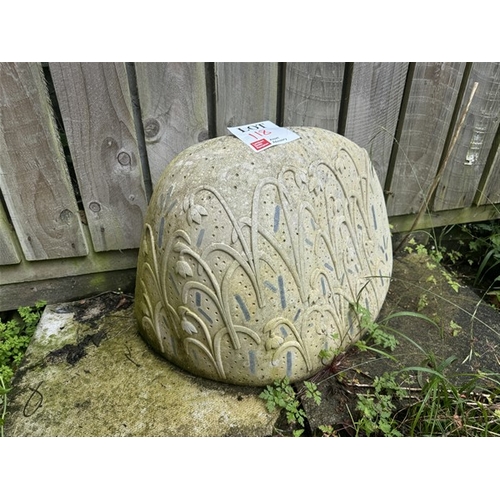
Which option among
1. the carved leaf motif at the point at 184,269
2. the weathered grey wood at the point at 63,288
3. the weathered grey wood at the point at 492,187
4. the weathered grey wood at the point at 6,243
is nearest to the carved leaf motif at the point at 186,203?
the carved leaf motif at the point at 184,269

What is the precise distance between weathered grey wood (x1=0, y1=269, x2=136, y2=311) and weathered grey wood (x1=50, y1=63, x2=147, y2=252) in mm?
216

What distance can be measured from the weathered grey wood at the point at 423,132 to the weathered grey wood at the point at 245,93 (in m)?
0.85

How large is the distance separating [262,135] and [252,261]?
0.58m

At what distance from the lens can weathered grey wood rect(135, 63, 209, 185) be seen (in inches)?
71.6

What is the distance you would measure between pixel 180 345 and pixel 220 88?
126 centimetres

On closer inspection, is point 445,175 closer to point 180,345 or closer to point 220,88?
point 220,88

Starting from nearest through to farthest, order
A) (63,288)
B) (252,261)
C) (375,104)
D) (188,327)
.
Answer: (252,261), (188,327), (375,104), (63,288)

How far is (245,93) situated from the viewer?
194 cm

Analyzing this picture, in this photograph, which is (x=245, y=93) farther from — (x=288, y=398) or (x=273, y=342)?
(x=288, y=398)

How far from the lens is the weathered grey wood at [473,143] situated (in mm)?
2256

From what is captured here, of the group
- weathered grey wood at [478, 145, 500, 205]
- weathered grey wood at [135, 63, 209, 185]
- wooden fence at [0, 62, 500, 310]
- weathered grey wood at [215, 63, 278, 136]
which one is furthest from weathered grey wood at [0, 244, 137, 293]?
weathered grey wood at [478, 145, 500, 205]

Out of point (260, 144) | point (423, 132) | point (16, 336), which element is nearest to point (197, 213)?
point (260, 144)

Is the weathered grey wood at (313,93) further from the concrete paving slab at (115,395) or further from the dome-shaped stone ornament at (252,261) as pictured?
the concrete paving slab at (115,395)

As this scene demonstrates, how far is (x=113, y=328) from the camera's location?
6.66 feet
